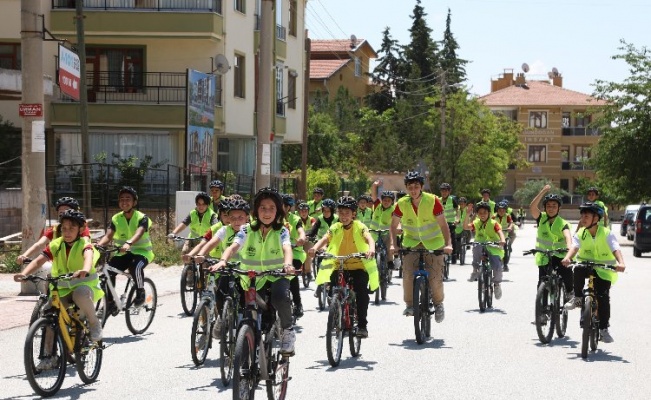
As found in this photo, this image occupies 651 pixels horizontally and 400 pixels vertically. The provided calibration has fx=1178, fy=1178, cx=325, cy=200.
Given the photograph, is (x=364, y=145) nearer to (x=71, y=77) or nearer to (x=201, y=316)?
(x=71, y=77)

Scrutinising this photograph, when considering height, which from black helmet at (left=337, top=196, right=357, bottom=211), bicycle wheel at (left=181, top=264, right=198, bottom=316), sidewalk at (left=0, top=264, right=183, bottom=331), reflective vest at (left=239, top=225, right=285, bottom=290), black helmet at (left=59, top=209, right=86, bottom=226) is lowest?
sidewalk at (left=0, top=264, right=183, bottom=331)

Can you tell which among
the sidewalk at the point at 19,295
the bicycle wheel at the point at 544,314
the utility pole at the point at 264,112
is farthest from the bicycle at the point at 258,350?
the utility pole at the point at 264,112

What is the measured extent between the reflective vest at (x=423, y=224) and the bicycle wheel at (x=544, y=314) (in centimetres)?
129

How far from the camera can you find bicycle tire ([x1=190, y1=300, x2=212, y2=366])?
1105 cm

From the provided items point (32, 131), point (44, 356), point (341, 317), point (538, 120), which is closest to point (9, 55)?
point (32, 131)

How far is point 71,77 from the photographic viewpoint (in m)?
18.9

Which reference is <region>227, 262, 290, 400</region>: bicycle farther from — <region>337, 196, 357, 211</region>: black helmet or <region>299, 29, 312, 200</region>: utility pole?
<region>299, 29, 312, 200</region>: utility pole

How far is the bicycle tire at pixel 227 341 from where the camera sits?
32.9 feet

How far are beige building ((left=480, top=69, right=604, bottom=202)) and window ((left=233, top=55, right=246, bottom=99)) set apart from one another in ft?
233

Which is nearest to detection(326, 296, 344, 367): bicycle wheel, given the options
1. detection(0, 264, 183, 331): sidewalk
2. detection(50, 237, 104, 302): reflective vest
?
detection(50, 237, 104, 302): reflective vest

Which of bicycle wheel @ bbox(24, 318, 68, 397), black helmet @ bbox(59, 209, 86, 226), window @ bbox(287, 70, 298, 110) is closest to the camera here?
bicycle wheel @ bbox(24, 318, 68, 397)

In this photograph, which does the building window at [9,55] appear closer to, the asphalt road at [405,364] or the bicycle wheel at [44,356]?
the asphalt road at [405,364]

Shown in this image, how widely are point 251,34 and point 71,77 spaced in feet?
70.0

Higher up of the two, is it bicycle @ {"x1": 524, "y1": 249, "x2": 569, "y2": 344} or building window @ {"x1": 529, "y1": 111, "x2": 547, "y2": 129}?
building window @ {"x1": 529, "y1": 111, "x2": 547, "y2": 129}
